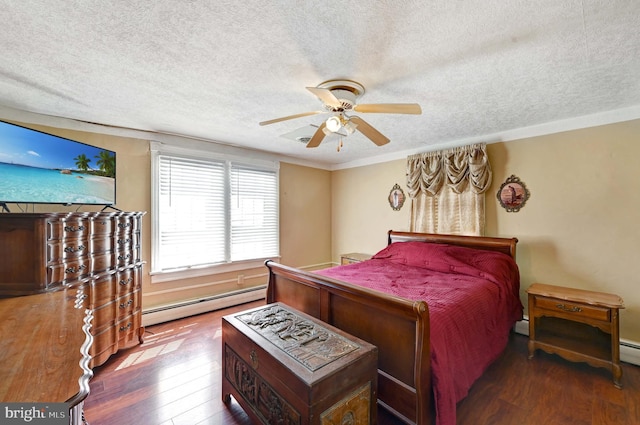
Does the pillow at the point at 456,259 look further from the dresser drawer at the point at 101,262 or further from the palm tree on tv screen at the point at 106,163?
the palm tree on tv screen at the point at 106,163

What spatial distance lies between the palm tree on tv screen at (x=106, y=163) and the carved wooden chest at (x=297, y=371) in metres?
2.05

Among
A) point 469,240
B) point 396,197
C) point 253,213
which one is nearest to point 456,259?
point 469,240

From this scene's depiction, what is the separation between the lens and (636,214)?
247 centimetres

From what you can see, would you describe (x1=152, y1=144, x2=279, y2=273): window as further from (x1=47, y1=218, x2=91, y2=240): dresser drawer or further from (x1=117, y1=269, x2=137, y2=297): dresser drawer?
(x1=47, y1=218, x2=91, y2=240): dresser drawer

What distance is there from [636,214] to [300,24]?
136 inches

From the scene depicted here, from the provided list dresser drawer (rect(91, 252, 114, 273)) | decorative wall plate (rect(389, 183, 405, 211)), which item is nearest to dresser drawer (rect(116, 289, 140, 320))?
Result: dresser drawer (rect(91, 252, 114, 273))

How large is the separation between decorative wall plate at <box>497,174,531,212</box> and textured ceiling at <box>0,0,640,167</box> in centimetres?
74

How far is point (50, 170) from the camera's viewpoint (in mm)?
2227

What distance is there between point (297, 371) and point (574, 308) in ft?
8.53

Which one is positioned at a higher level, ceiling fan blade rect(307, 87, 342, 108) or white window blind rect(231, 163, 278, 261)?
ceiling fan blade rect(307, 87, 342, 108)

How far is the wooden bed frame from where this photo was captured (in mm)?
1508

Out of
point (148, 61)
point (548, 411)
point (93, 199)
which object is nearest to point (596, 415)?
point (548, 411)

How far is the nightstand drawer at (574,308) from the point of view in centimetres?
219

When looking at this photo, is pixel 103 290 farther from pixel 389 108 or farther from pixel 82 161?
pixel 389 108
